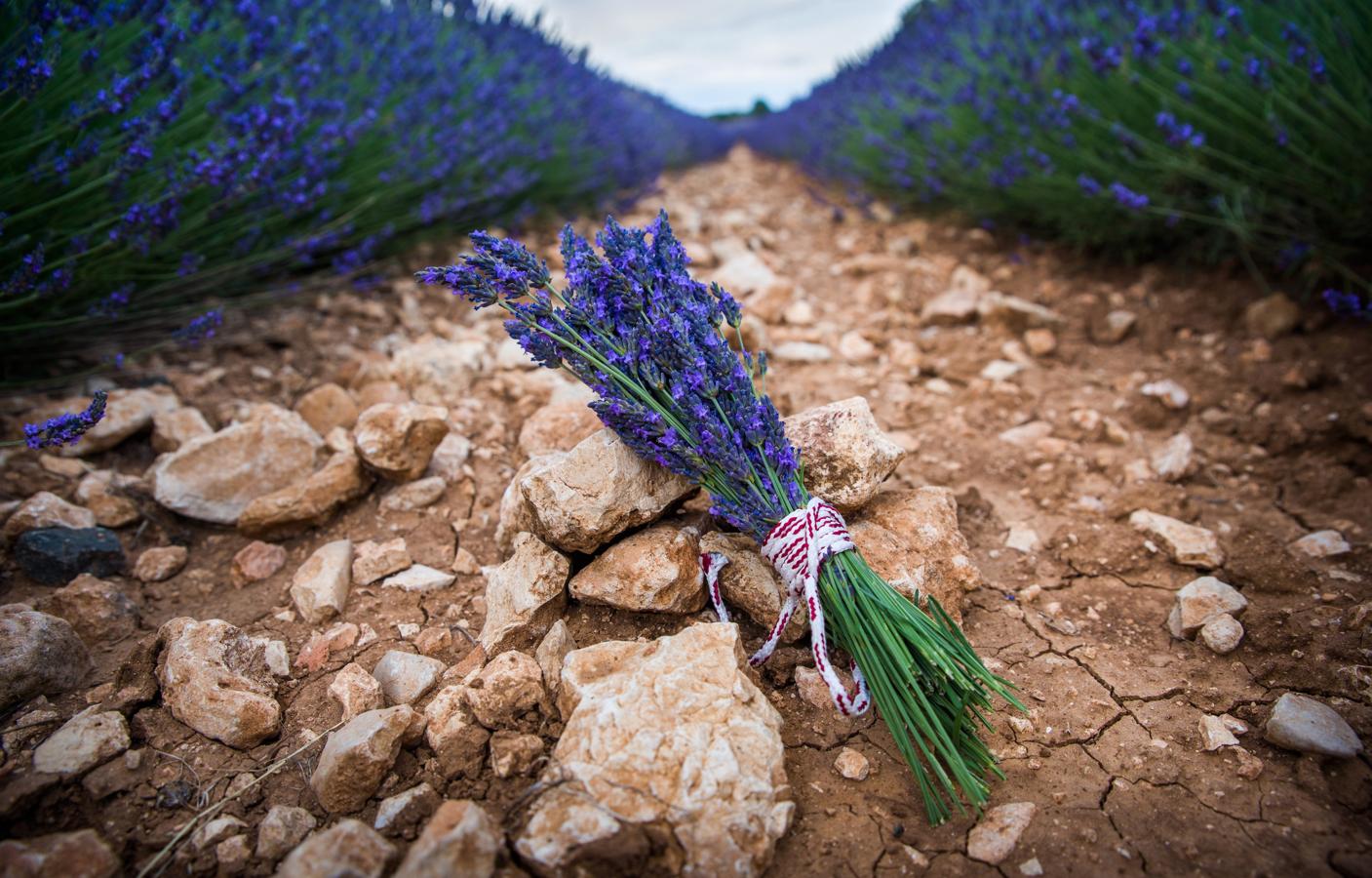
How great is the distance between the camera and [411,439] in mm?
1938

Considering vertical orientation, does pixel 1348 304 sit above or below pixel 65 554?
above

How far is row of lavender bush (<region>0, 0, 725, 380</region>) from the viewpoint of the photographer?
2023mm

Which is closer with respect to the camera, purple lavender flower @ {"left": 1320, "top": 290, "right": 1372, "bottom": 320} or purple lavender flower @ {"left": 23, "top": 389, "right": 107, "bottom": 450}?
purple lavender flower @ {"left": 23, "top": 389, "right": 107, "bottom": 450}

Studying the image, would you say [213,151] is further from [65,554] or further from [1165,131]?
[1165,131]

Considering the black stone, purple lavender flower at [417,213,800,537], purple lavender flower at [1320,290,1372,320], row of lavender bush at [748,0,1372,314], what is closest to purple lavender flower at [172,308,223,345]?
the black stone

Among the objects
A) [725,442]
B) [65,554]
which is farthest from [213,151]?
[725,442]

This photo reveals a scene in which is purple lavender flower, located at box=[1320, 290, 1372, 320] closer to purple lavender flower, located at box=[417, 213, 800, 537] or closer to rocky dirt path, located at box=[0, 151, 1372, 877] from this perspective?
rocky dirt path, located at box=[0, 151, 1372, 877]

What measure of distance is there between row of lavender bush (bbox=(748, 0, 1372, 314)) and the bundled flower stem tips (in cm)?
203

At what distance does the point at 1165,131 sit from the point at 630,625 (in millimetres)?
2870

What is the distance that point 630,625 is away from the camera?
157 centimetres

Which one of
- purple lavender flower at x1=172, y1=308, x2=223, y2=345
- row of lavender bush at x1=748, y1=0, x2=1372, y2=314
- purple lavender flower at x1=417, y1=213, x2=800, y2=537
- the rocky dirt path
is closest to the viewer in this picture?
the rocky dirt path

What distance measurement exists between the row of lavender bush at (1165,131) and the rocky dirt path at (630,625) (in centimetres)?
37

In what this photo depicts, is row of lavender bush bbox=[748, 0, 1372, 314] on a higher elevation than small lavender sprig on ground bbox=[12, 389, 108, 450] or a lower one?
higher

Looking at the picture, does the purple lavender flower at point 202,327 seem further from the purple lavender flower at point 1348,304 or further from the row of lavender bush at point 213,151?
the purple lavender flower at point 1348,304
